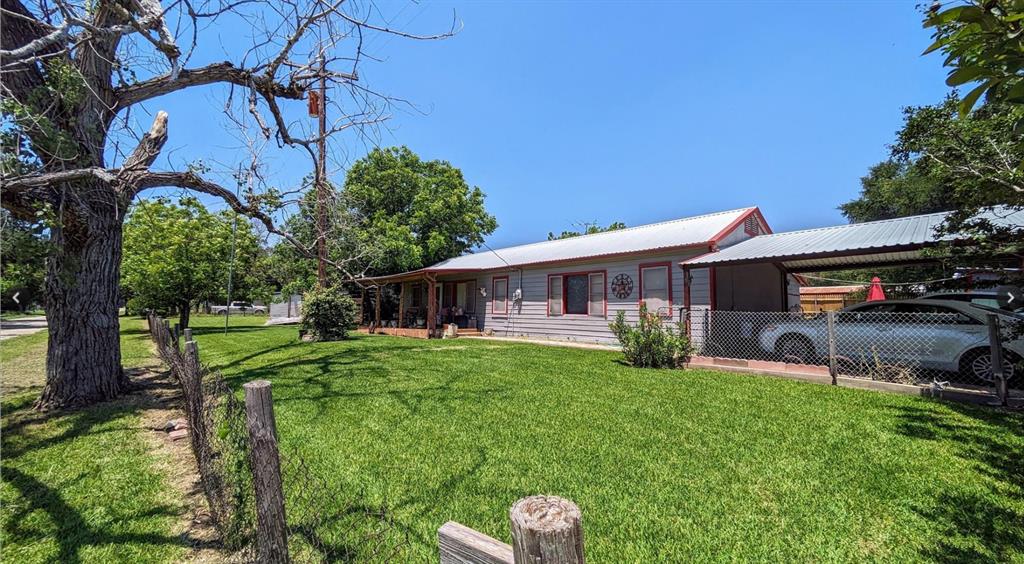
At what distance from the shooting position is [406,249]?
20203mm

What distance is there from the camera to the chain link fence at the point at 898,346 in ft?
19.8

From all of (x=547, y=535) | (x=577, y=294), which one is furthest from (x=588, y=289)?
(x=547, y=535)

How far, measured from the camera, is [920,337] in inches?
252

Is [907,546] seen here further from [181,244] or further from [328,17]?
[181,244]

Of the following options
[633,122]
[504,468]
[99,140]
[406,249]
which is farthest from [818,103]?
[99,140]

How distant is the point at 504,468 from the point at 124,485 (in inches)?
121

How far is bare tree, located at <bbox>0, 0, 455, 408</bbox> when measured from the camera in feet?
15.1

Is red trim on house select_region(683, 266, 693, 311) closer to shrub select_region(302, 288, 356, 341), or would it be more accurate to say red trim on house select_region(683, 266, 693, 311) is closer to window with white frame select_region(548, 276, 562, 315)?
window with white frame select_region(548, 276, 562, 315)

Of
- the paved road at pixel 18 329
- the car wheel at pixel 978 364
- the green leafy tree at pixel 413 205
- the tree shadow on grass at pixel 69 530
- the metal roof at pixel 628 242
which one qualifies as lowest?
the tree shadow on grass at pixel 69 530

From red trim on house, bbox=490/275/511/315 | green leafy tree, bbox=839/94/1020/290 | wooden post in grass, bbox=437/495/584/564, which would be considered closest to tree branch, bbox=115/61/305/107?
wooden post in grass, bbox=437/495/584/564

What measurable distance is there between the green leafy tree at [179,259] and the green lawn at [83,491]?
11.9 meters

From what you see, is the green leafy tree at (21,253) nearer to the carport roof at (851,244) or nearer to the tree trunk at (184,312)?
the carport roof at (851,244)

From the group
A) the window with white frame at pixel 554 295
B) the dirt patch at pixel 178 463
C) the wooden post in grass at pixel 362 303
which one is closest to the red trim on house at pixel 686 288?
the window with white frame at pixel 554 295

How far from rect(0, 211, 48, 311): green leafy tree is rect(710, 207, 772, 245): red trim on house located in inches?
444
